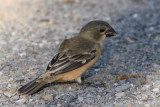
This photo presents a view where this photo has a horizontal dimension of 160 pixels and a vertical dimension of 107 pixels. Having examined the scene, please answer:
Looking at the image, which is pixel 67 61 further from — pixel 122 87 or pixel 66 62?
pixel 122 87

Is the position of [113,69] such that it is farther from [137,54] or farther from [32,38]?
[32,38]

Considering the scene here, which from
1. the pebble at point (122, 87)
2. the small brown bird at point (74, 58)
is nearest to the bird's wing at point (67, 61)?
the small brown bird at point (74, 58)

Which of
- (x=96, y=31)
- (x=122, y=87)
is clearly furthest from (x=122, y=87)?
(x=96, y=31)

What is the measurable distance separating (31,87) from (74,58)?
0.97m

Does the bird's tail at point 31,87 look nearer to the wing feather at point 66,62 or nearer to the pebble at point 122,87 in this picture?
the wing feather at point 66,62

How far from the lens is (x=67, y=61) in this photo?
5.60 m

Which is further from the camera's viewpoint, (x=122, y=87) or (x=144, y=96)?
(x=122, y=87)

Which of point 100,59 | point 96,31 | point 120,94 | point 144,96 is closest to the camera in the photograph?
point 144,96

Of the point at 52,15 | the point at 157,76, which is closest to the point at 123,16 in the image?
the point at 52,15

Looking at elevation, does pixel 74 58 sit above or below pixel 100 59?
above

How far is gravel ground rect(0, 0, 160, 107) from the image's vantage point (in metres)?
5.36

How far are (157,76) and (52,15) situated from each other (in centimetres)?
464

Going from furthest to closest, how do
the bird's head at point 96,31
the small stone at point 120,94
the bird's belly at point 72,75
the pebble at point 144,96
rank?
1. the bird's head at point 96,31
2. the bird's belly at point 72,75
3. the small stone at point 120,94
4. the pebble at point 144,96

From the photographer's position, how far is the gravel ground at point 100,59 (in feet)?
17.6
